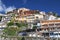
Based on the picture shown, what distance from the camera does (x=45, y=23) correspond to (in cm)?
3422

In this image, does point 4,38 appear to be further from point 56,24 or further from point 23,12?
point 23,12

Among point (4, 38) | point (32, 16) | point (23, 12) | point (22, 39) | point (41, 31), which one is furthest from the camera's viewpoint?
point (23, 12)

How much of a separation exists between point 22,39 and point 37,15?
2393 centimetres

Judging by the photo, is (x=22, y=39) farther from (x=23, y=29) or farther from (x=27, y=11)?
(x=27, y=11)

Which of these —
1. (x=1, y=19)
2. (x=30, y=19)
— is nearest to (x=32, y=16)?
(x=30, y=19)

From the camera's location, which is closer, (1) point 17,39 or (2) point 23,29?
(1) point 17,39

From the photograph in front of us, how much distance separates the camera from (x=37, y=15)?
42719 millimetres

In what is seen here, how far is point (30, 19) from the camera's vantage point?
4181cm

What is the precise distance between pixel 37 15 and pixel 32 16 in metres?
1.27

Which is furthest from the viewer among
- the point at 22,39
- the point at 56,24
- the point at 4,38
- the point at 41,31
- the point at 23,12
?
the point at 23,12

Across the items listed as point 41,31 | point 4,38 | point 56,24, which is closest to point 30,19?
point 56,24

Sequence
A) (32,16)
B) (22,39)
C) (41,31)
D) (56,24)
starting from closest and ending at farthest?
1. (22,39)
2. (41,31)
3. (56,24)
4. (32,16)

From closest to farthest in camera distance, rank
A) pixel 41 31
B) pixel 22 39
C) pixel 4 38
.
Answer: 1. pixel 22 39
2. pixel 4 38
3. pixel 41 31

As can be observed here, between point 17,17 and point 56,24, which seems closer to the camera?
point 56,24
